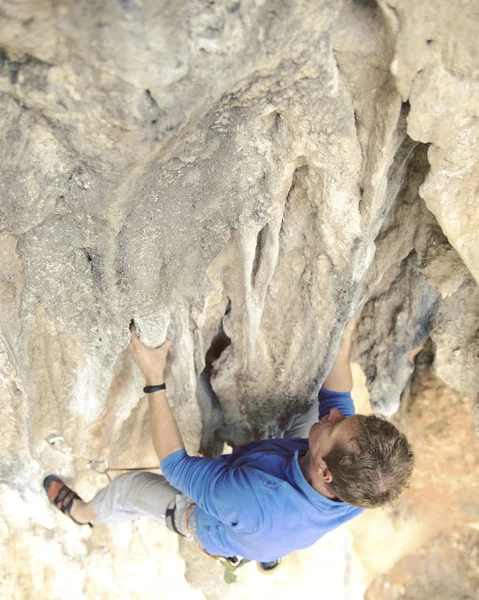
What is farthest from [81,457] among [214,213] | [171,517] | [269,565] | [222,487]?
[214,213]

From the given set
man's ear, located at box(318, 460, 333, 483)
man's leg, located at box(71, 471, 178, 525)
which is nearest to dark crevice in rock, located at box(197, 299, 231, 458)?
man's leg, located at box(71, 471, 178, 525)

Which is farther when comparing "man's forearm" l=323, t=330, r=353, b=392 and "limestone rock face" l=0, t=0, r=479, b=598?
"man's forearm" l=323, t=330, r=353, b=392

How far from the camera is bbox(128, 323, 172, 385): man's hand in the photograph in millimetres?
1434

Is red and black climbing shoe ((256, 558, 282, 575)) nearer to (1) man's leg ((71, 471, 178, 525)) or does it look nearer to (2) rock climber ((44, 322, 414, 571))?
(2) rock climber ((44, 322, 414, 571))

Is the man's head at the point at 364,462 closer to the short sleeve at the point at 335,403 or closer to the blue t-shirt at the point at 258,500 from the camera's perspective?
the blue t-shirt at the point at 258,500

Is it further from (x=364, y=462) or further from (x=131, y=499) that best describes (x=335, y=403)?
(x=131, y=499)

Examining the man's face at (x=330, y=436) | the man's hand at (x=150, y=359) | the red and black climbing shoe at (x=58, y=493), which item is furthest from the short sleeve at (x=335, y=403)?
the red and black climbing shoe at (x=58, y=493)

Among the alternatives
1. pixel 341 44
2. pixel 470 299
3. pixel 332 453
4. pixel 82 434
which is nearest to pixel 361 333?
pixel 470 299

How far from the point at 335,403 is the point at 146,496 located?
0.65 m

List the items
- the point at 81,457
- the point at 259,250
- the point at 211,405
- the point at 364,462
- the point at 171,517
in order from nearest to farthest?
the point at 364,462, the point at 259,250, the point at 171,517, the point at 81,457, the point at 211,405

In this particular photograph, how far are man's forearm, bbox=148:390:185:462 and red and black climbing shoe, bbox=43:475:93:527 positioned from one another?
452mm

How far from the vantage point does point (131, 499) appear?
1.72 m

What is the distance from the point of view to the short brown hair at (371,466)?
1.19m

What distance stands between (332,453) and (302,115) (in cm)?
73
